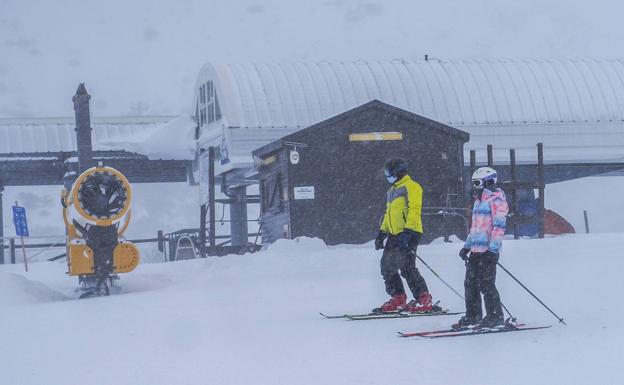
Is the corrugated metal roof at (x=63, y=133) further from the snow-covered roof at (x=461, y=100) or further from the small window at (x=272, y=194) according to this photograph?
the small window at (x=272, y=194)

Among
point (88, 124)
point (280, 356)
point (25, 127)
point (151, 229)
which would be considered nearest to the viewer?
point (280, 356)

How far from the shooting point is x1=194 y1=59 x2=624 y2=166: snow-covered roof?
3127 cm

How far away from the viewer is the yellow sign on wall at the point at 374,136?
22859 mm

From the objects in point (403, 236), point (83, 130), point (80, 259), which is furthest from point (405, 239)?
point (83, 130)

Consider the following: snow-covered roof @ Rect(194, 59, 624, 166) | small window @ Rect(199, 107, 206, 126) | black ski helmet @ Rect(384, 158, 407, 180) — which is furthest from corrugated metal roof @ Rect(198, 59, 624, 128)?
black ski helmet @ Rect(384, 158, 407, 180)

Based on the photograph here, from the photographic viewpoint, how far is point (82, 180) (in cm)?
1521

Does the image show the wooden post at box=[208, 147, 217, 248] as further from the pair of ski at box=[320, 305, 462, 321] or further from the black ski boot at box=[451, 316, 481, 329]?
the black ski boot at box=[451, 316, 481, 329]

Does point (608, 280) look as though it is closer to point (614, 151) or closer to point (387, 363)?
point (387, 363)

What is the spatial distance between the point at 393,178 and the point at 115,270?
7081 millimetres

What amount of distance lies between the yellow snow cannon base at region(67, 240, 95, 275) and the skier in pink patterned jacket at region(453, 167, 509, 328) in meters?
8.40

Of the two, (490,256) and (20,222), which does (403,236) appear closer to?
(490,256)

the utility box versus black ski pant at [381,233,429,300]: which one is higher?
the utility box

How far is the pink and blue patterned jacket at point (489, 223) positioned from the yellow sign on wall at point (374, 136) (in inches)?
Answer: 560

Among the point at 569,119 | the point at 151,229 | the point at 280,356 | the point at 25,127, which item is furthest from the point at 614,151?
the point at 151,229
